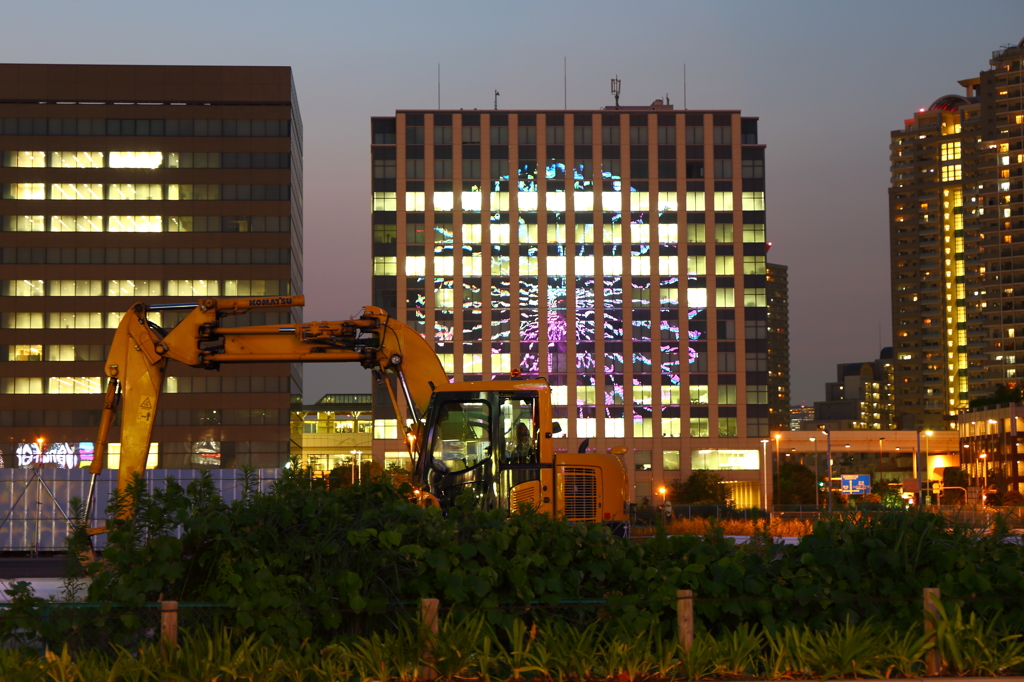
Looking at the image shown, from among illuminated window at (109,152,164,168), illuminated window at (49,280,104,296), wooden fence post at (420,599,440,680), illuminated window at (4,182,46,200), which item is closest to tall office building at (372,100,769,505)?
illuminated window at (109,152,164,168)

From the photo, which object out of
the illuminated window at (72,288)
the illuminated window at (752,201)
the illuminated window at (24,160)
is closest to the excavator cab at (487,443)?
the illuminated window at (72,288)

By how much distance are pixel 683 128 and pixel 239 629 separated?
129m

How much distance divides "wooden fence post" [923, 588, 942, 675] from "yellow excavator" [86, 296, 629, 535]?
17.9ft

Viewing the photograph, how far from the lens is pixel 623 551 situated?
11336 millimetres

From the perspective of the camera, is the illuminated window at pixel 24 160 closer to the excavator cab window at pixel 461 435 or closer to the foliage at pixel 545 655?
the excavator cab window at pixel 461 435

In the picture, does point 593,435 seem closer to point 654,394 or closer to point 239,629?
point 654,394

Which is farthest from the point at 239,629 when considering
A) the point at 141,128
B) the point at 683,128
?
the point at 683,128

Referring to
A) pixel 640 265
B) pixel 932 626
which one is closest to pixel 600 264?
pixel 640 265

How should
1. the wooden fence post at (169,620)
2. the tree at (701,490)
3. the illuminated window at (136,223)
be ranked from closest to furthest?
the wooden fence post at (169,620), the tree at (701,490), the illuminated window at (136,223)

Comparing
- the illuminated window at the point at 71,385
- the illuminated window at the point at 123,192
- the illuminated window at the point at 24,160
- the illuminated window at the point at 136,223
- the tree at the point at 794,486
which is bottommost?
the tree at the point at 794,486

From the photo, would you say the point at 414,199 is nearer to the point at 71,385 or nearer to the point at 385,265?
the point at 385,265

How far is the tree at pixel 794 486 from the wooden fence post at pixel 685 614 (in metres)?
95.4

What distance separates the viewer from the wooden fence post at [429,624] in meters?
10.1

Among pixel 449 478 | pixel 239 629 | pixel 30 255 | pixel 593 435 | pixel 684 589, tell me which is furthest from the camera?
pixel 593 435
